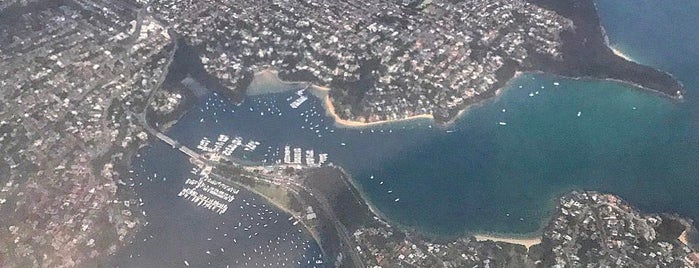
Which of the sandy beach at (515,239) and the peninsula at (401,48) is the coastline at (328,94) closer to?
the peninsula at (401,48)

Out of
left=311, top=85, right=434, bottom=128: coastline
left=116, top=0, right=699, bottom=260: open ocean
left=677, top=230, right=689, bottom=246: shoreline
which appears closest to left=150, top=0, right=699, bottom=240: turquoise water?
left=116, top=0, right=699, bottom=260: open ocean

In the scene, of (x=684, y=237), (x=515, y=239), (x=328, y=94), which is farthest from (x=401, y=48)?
(x=684, y=237)

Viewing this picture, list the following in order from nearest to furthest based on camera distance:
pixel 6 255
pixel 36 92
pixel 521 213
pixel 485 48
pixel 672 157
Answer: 1. pixel 6 255
2. pixel 521 213
3. pixel 672 157
4. pixel 36 92
5. pixel 485 48

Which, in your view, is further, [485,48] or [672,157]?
[485,48]

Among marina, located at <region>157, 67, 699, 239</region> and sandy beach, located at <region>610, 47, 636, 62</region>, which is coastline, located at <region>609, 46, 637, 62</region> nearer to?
sandy beach, located at <region>610, 47, 636, 62</region>

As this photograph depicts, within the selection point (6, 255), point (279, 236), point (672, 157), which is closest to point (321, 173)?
point (279, 236)

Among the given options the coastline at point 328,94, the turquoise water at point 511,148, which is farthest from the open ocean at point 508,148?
the coastline at point 328,94

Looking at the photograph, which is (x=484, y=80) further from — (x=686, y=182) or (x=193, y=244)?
(x=193, y=244)
